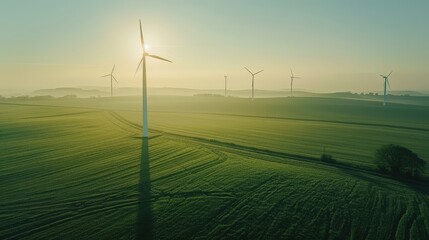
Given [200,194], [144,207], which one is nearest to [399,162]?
[200,194]

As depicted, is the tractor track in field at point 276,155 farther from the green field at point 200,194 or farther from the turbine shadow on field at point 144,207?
the turbine shadow on field at point 144,207

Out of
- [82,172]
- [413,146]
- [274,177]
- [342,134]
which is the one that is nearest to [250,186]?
[274,177]

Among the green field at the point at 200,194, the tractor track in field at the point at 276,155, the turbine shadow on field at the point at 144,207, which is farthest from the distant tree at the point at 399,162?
the turbine shadow on field at the point at 144,207

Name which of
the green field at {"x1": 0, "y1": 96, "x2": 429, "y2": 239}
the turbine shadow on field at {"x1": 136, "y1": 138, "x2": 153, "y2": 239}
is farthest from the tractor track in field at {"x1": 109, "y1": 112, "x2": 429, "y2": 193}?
the turbine shadow on field at {"x1": 136, "y1": 138, "x2": 153, "y2": 239}

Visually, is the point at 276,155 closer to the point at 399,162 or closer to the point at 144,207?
the point at 399,162

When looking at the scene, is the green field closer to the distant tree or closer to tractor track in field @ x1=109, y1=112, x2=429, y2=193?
tractor track in field @ x1=109, y1=112, x2=429, y2=193

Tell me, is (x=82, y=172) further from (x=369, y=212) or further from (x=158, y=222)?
(x=369, y=212)
